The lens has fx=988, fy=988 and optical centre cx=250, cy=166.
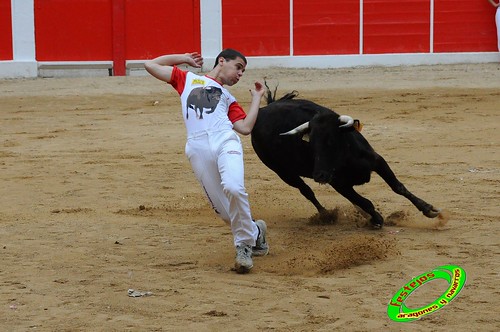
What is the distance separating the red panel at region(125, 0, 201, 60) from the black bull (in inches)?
406

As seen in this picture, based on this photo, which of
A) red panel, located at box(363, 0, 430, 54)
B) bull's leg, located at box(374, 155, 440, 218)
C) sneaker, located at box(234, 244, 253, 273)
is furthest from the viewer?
red panel, located at box(363, 0, 430, 54)

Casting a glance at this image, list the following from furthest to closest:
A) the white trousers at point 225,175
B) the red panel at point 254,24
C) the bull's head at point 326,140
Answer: the red panel at point 254,24 < the bull's head at point 326,140 < the white trousers at point 225,175

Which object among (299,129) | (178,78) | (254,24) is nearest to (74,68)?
(254,24)

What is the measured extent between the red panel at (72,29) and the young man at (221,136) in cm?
1200

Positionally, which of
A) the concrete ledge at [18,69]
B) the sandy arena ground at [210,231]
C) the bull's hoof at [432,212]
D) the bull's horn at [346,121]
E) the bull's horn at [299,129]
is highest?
the bull's horn at [346,121]

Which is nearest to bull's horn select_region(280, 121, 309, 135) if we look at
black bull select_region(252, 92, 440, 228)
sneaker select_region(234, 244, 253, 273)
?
black bull select_region(252, 92, 440, 228)

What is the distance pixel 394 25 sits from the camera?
61.9ft

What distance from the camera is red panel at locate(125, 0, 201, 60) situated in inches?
713

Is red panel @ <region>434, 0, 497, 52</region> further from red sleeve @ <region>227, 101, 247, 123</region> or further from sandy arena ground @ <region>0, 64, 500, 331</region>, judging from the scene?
red sleeve @ <region>227, 101, 247, 123</region>

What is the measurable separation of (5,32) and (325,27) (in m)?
5.90

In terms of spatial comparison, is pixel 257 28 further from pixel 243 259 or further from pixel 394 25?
pixel 243 259

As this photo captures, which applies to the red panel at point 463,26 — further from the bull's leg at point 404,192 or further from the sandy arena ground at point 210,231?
the bull's leg at point 404,192

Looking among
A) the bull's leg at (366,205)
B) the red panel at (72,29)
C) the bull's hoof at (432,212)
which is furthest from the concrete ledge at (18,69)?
the bull's hoof at (432,212)

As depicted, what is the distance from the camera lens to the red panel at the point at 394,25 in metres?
18.8
